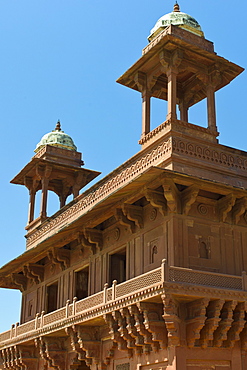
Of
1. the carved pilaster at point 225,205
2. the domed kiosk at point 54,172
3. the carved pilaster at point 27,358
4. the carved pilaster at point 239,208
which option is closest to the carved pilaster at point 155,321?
the carved pilaster at point 225,205

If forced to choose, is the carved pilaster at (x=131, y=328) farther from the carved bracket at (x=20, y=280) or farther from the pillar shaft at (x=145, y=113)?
the carved bracket at (x=20, y=280)

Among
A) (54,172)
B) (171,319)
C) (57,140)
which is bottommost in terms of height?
(171,319)

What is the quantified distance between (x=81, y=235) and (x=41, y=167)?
22.3 feet

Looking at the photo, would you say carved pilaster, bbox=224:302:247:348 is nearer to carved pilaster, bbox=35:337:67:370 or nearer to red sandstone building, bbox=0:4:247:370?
red sandstone building, bbox=0:4:247:370

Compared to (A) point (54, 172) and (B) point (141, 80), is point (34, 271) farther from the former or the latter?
(B) point (141, 80)

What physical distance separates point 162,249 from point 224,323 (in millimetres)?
2457

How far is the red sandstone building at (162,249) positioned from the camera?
13586mm

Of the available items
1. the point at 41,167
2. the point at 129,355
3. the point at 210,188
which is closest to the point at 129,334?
the point at 129,355

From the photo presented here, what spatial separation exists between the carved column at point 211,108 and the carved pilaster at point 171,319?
580 centimetres

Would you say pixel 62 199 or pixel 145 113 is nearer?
pixel 145 113

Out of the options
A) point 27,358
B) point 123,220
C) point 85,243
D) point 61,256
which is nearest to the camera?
point 123,220

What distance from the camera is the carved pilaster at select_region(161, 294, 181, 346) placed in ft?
42.0

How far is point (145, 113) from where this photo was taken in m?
17.5

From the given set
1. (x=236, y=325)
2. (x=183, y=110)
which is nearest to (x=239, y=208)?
(x=236, y=325)
